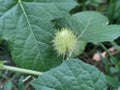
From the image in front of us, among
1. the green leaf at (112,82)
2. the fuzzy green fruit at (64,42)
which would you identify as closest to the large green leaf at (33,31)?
the fuzzy green fruit at (64,42)

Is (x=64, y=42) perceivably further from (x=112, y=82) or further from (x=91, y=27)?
(x=112, y=82)

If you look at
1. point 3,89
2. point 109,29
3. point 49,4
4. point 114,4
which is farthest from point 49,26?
point 114,4

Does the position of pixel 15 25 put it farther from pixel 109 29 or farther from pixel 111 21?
pixel 111 21

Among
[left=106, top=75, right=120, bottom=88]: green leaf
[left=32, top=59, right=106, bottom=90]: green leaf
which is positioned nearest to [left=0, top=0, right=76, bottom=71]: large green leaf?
[left=32, top=59, right=106, bottom=90]: green leaf

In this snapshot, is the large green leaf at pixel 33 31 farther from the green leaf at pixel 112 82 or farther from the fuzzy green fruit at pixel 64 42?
the green leaf at pixel 112 82

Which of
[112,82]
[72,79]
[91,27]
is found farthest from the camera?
[112,82]

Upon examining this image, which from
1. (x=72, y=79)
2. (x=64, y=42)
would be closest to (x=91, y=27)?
(x=64, y=42)
